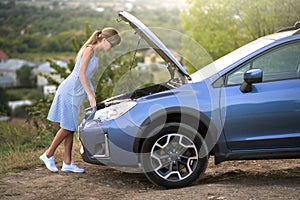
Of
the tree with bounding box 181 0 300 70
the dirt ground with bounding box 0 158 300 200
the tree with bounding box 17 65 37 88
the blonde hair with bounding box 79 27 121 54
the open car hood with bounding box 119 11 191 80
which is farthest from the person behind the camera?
the tree with bounding box 17 65 37 88

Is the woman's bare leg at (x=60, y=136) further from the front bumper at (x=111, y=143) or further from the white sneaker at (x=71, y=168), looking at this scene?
the front bumper at (x=111, y=143)

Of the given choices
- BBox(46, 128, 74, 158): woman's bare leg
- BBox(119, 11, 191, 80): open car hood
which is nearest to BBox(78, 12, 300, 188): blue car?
BBox(119, 11, 191, 80): open car hood

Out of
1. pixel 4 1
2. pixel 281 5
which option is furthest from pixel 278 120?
pixel 4 1

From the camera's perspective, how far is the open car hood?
19.8 ft

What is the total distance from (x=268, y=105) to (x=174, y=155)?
111 cm

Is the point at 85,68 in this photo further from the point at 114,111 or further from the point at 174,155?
the point at 174,155

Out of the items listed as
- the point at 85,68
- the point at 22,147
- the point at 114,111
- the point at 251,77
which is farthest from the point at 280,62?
the point at 22,147

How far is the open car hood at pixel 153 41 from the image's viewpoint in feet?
19.8

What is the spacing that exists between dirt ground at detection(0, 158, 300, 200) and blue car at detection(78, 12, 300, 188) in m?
0.31

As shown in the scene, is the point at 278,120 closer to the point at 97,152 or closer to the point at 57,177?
the point at 97,152

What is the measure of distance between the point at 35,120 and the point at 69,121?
511 cm

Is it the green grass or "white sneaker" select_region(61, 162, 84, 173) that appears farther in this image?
the green grass

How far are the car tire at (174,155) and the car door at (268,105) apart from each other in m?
0.35

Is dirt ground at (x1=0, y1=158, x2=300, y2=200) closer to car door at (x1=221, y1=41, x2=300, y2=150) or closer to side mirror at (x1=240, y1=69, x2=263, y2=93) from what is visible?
car door at (x1=221, y1=41, x2=300, y2=150)
